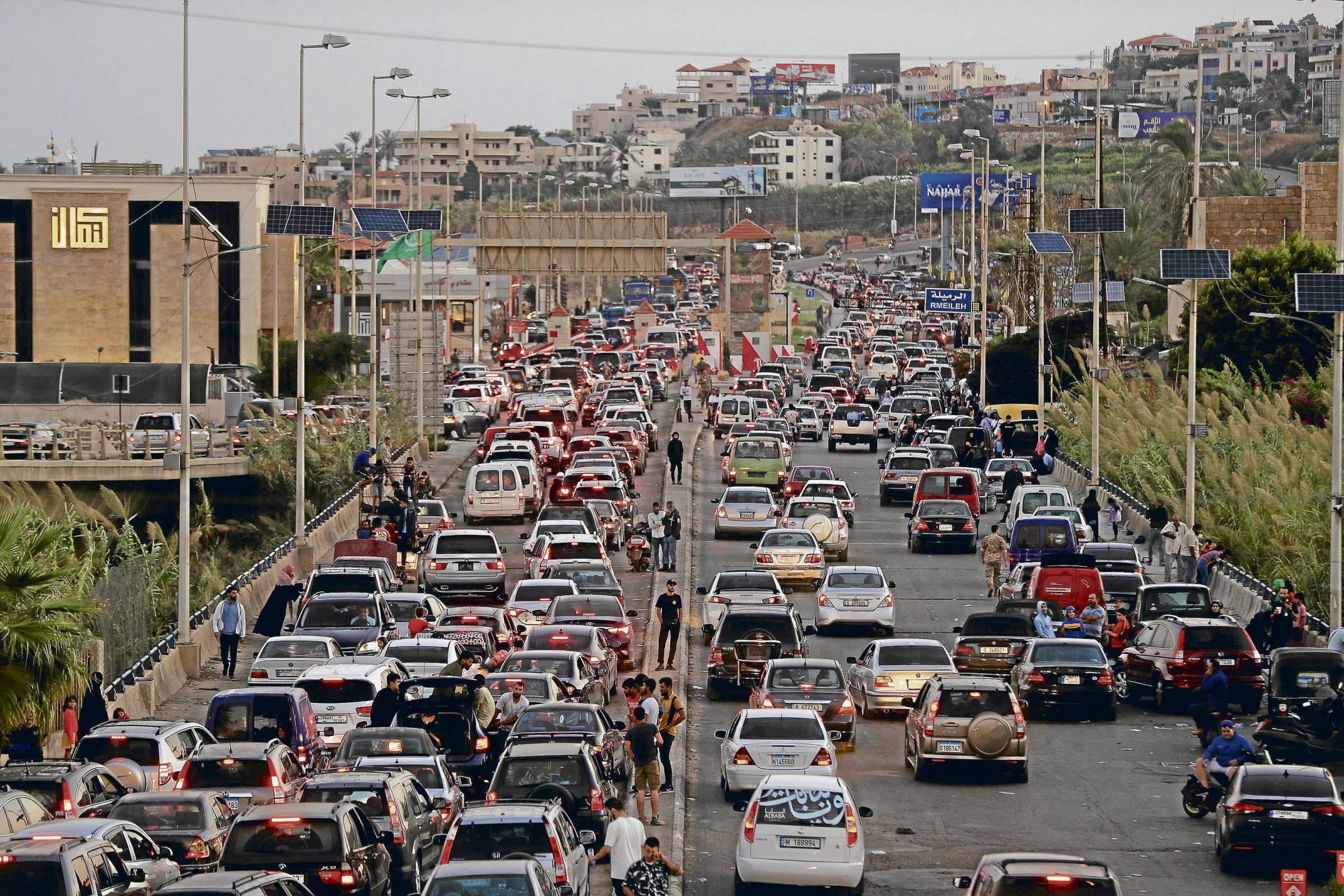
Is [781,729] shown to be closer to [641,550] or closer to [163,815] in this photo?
[163,815]

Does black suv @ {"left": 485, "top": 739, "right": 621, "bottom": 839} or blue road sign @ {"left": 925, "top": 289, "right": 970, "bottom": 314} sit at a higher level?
blue road sign @ {"left": 925, "top": 289, "right": 970, "bottom": 314}

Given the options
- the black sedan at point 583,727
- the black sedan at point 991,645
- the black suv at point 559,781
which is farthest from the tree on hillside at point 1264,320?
the black suv at point 559,781

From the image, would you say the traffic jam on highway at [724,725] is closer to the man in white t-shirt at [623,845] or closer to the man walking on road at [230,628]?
the man in white t-shirt at [623,845]

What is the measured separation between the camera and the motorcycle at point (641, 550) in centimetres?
4503

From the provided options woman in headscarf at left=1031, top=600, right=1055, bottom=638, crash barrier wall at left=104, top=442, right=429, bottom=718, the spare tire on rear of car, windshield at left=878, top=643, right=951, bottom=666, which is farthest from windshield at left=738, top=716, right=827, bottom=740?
crash barrier wall at left=104, top=442, right=429, bottom=718

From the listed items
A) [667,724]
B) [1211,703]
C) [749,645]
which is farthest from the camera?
[749,645]

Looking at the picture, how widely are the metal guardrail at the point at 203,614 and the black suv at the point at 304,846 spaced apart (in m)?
12.2

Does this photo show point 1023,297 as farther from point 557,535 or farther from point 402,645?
point 402,645

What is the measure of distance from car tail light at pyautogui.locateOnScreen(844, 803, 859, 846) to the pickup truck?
161 ft

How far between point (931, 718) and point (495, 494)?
26.2 metres

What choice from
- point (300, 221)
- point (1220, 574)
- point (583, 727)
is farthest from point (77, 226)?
point (583, 727)

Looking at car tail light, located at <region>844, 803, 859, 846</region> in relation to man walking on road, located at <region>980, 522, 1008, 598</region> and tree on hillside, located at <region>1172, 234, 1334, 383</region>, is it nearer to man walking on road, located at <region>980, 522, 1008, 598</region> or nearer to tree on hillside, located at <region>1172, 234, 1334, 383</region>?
man walking on road, located at <region>980, 522, 1008, 598</region>

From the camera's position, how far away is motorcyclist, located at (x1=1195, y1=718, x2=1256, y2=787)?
2342 cm

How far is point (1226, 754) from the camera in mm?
23438
